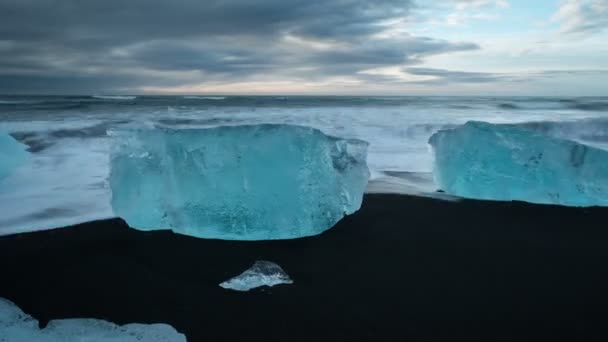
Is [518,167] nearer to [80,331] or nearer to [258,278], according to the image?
[258,278]

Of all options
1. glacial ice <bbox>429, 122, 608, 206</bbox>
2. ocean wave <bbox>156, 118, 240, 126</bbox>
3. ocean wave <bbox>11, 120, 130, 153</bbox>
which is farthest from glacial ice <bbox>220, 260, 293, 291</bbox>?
ocean wave <bbox>156, 118, 240, 126</bbox>

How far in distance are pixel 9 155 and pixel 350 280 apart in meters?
6.48

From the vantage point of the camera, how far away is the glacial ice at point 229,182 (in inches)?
145

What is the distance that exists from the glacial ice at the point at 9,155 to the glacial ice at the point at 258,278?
5084 mm

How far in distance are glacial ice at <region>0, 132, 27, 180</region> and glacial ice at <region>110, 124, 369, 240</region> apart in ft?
11.4

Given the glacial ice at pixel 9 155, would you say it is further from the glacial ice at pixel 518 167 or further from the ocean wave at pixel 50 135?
the glacial ice at pixel 518 167

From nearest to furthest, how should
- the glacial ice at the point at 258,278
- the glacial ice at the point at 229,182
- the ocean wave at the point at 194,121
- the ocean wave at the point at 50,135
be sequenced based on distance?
the glacial ice at the point at 258,278, the glacial ice at the point at 229,182, the ocean wave at the point at 50,135, the ocean wave at the point at 194,121

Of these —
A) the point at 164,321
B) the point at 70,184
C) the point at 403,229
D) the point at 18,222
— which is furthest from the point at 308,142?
the point at 70,184

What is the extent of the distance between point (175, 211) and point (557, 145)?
4.09m

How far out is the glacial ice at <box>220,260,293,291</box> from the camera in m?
2.67

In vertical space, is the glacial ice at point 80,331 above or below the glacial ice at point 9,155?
below

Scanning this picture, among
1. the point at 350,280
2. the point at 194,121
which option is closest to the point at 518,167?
the point at 350,280

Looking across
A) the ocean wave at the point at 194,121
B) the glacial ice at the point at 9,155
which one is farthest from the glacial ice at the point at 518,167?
the ocean wave at the point at 194,121

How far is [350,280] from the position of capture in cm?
277
